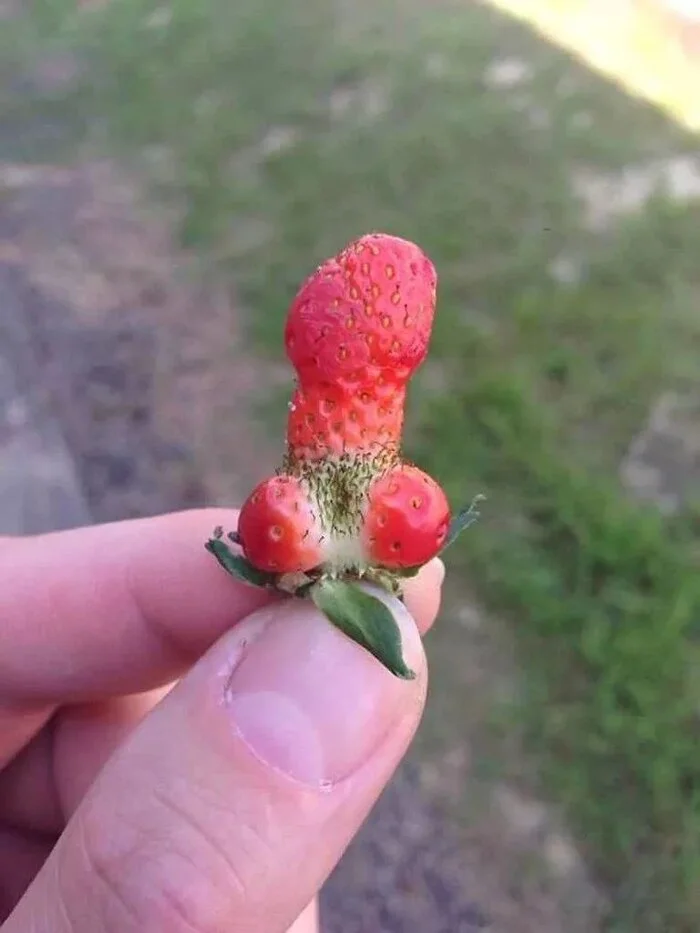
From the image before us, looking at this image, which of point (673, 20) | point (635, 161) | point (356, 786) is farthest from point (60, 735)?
point (673, 20)

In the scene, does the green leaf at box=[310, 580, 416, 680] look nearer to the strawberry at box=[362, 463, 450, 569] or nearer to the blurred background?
the strawberry at box=[362, 463, 450, 569]

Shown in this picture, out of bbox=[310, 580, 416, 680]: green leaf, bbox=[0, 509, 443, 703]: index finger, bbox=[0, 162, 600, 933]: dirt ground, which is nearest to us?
bbox=[310, 580, 416, 680]: green leaf

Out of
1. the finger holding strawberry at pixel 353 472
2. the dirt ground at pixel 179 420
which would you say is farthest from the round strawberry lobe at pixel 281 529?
the dirt ground at pixel 179 420

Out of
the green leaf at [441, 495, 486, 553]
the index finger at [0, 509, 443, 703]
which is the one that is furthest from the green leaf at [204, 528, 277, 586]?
the index finger at [0, 509, 443, 703]

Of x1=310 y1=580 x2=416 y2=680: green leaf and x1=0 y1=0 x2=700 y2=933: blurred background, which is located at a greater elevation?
x1=310 y1=580 x2=416 y2=680: green leaf

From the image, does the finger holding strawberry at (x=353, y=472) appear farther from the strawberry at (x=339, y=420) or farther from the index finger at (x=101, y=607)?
the index finger at (x=101, y=607)

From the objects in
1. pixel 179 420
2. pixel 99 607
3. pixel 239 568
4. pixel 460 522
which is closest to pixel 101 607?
pixel 99 607
